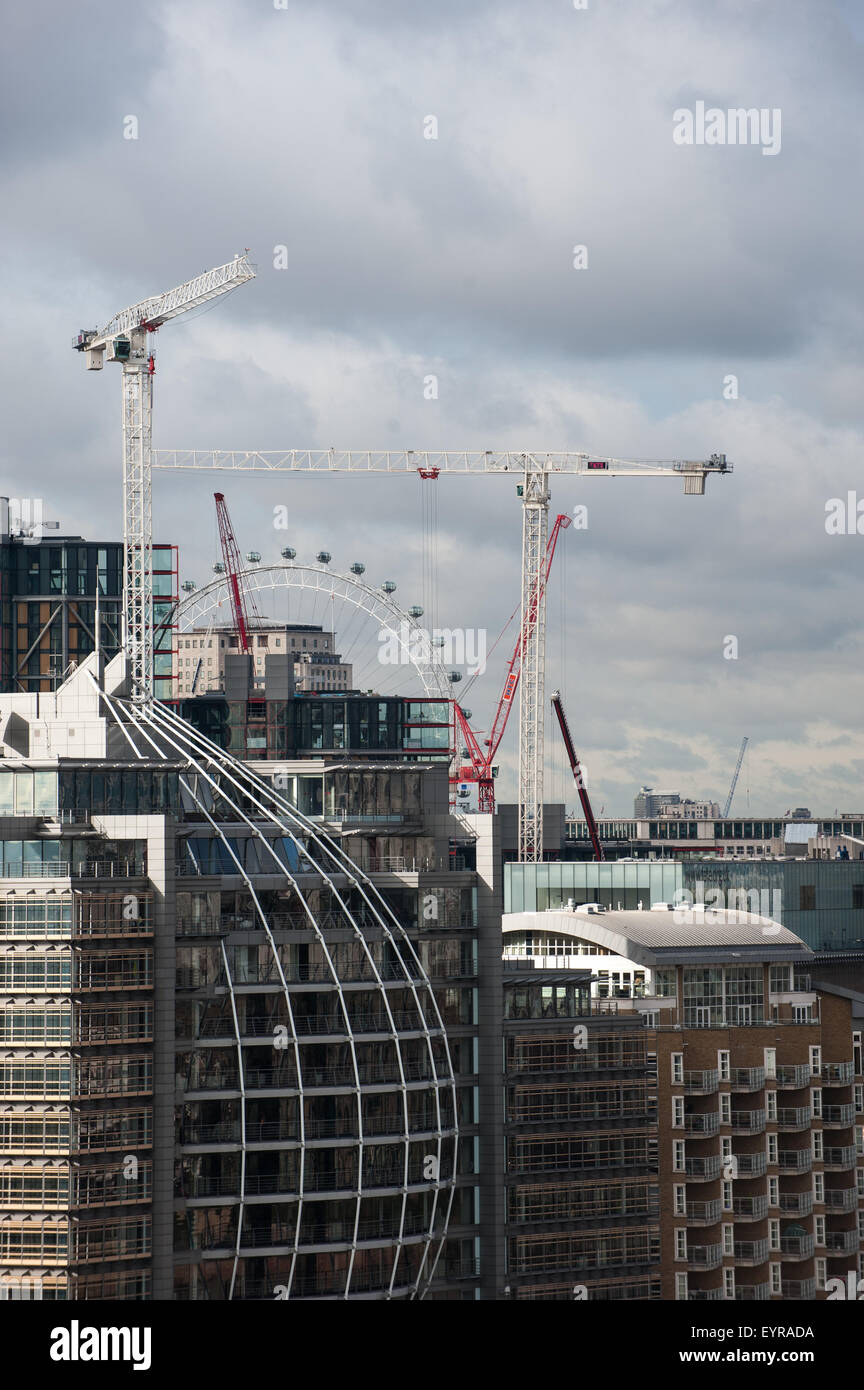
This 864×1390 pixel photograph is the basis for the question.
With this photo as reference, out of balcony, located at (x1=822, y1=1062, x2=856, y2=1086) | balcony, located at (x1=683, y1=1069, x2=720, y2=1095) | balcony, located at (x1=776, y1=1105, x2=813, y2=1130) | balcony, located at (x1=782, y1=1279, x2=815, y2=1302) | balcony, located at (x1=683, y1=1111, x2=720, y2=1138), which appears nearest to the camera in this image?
balcony, located at (x1=683, y1=1111, x2=720, y2=1138)

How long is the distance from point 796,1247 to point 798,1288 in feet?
8.64

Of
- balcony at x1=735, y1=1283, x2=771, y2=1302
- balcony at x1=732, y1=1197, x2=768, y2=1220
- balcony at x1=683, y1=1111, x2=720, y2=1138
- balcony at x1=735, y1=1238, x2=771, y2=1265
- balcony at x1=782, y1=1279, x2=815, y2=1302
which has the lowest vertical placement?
balcony at x1=782, y1=1279, x2=815, y2=1302

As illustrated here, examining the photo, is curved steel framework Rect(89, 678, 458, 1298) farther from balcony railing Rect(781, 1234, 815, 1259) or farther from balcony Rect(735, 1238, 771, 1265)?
balcony railing Rect(781, 1234, 815, 1259)

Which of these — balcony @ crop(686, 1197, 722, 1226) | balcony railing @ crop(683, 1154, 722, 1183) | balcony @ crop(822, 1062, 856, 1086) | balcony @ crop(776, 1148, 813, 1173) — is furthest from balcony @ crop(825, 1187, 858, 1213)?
balcony railing @ crop(683, 1154, 722, 1183)

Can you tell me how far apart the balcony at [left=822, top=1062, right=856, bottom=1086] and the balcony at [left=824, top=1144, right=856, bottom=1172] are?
425cm

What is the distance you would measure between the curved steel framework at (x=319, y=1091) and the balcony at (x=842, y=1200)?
36.2 m

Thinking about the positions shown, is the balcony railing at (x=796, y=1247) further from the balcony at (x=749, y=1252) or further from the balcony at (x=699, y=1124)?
the balcony at (x=699, y=1124)

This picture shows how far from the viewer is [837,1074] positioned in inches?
5591

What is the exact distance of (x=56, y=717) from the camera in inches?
4889

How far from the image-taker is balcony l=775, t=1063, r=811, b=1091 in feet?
453

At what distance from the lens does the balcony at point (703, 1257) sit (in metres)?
128

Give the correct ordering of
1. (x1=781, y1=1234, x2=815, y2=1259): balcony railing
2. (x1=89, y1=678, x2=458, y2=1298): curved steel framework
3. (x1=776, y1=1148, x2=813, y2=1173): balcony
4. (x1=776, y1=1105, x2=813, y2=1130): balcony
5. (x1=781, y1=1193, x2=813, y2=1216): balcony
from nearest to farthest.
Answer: (x1=89, y1=678, x2=458, y2=1298): curved steel framework < (x1=781, y1=1234, x2=815, y2=1259): balcony railing < (x1=781, y1=1193, x2=813, y2=1216): balcony < (x1=776, y1=1148, x2=813, y2=1173): balcony < (x1=776, y1=1105, x2=813, y2=1130): balcony
